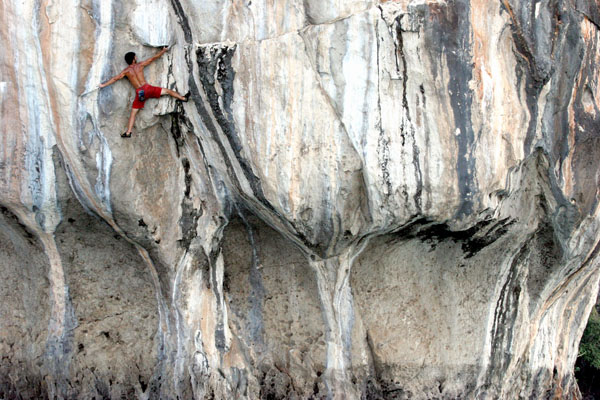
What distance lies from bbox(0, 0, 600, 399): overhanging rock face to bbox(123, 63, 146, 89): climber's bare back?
8 centimetres

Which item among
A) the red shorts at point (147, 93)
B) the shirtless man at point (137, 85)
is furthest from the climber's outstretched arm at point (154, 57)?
the red shorts at point (147, 93)

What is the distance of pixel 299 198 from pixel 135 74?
50.1 inches

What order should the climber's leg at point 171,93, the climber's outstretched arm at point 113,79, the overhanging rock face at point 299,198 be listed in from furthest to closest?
the climber's leg at point 171,93 < the climber's outstretched arm at point 113,79 < the overhanging rock face at point 299,198

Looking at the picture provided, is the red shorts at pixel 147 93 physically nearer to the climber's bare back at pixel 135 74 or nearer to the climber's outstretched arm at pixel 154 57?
the climber's bare back at pixel 135 74

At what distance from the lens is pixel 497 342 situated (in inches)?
219

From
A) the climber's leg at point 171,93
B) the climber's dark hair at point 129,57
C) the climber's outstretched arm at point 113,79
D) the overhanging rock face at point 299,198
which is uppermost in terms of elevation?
the climber's dark hair at point 129,57

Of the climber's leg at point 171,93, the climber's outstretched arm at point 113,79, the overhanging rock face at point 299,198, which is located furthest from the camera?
the climber's leg at point 171,93

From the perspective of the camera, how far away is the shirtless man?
448 centimetres

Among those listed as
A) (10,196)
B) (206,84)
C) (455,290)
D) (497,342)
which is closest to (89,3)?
(206,84)

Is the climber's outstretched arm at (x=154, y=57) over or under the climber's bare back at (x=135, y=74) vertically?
over

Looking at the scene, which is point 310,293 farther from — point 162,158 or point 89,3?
point 89,3

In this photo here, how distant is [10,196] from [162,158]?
983 millimetres

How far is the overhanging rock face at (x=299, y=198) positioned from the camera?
4.33m

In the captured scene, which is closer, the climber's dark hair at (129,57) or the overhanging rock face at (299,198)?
the overhanging rock face at (299,198)
